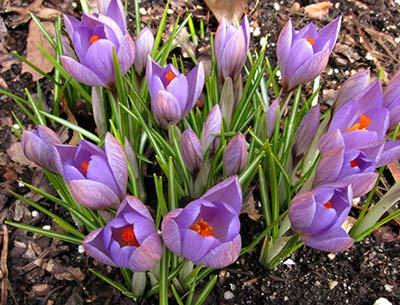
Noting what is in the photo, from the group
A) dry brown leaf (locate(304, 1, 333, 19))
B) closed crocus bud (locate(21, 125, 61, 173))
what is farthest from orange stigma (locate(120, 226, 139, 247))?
dry brown leaf (locate(304, 1, 333, 19))

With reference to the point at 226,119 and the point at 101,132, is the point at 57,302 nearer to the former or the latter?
the point at 101,132

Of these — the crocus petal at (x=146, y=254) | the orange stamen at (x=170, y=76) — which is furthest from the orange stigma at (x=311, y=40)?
the crocus petal at (x=146, y=254)

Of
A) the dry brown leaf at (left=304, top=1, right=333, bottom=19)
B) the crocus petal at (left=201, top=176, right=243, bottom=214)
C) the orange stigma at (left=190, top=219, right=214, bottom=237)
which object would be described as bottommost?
the orange stigma at (left=190, top=219, right=214, bottom=237)

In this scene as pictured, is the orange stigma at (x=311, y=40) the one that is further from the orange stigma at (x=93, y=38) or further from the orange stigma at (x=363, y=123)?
the orange stigma at (x=93, y=38)

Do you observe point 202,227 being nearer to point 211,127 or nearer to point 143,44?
point 211,127

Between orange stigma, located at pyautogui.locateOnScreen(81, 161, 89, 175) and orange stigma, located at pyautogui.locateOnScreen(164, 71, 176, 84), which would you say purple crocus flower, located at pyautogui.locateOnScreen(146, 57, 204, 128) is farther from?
orange stigma, located at pyautogui.locateOnScreen(81, 161, 89, 175)

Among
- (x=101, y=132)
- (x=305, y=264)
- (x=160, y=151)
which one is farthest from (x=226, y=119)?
(x=305, y=264)
